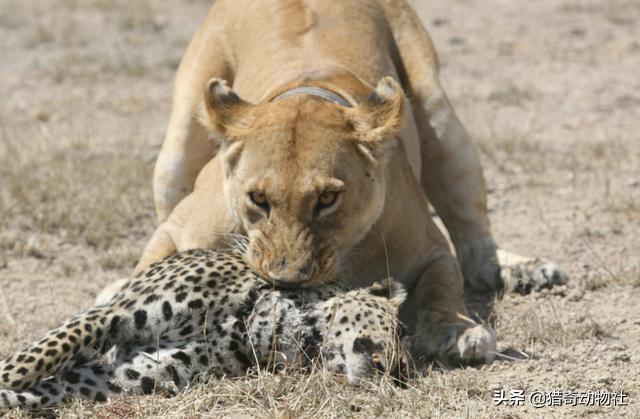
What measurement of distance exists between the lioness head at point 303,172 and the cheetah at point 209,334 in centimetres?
16

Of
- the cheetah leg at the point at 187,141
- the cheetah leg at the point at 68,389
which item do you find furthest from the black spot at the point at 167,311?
the cheetah leg at the point at 187,141

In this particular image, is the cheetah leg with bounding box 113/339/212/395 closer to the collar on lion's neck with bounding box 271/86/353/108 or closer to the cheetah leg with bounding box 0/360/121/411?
the cheetah leg with bounding box 0/360/121/411

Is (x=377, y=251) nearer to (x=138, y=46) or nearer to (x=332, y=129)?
(x=332, y=129)

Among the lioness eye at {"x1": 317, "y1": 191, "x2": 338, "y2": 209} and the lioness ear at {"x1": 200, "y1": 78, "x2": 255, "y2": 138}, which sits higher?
the lioness ear at {"x1": 200, "y1": 78, "x2": 255, "y2": 138}

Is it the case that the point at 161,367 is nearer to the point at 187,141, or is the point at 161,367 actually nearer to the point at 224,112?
the point at 224,112

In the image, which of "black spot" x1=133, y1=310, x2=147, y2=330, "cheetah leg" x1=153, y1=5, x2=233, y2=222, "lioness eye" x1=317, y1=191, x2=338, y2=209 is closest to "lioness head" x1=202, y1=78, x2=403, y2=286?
"lioness eye" x1=317, y1=191, x2=338, y2=209

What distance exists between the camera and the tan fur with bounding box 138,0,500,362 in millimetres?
5457

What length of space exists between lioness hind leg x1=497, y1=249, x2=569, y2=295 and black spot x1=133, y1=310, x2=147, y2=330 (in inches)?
108

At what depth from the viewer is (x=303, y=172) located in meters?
5.38

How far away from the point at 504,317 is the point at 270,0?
268cm

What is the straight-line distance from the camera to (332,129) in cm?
565

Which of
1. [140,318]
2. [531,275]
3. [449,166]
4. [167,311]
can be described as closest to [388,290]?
[167,311]

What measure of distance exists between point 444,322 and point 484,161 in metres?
4.30

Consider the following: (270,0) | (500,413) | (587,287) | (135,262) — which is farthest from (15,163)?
(500,413)
